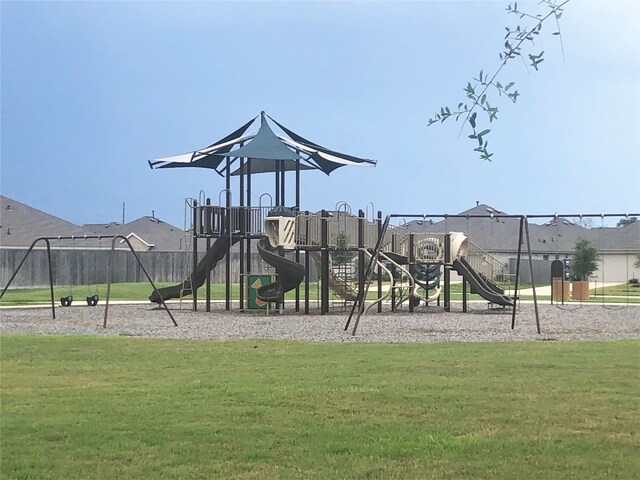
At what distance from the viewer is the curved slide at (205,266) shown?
25312 mm

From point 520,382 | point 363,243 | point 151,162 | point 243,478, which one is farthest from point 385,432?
point 151,162

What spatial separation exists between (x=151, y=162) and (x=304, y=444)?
21427mm

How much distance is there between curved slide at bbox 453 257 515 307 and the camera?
25062 millimetres

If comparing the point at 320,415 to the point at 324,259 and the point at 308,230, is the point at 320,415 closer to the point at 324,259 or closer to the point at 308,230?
the point at 308,230

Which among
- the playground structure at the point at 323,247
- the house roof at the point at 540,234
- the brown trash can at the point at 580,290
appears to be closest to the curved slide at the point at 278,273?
the playground structure at the point at 323,247

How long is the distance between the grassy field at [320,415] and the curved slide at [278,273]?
419 inches

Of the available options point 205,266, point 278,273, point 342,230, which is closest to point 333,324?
point 278,273

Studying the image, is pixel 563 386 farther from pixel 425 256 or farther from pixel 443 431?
pixel 425 256

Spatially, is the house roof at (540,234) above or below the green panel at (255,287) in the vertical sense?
above

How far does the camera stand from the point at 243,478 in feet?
18.3

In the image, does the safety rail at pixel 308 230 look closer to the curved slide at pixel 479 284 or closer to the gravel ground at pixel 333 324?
the gravel ground at pixel 333 324

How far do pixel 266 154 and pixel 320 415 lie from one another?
17018 mm

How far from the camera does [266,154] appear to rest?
24.0 m

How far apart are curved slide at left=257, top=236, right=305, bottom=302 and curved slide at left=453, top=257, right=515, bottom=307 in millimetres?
5328
